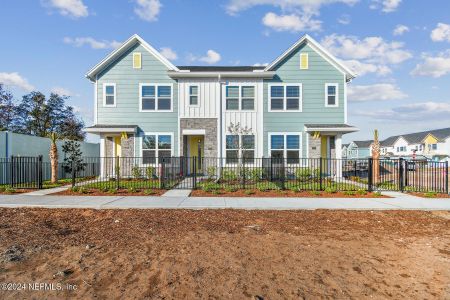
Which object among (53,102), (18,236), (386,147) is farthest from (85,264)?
(386,147)

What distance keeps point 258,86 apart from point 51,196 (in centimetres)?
1269

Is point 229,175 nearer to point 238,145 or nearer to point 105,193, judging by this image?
point 238,145

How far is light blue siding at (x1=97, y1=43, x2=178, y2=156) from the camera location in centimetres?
1733

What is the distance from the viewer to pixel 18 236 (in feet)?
18.8

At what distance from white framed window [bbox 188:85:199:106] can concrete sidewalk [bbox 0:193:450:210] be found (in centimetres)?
863

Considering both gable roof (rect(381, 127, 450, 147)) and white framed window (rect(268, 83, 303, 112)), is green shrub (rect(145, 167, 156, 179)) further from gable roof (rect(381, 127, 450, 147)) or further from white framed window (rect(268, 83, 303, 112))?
gable roof (rect(381, 127, 450, 147))

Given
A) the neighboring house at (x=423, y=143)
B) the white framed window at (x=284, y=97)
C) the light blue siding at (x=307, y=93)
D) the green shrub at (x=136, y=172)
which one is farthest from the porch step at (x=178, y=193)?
the neighboring house at (x=423, y=143)

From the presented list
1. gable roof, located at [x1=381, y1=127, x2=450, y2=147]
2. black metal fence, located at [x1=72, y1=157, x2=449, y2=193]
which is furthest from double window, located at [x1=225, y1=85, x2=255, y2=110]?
gable roof, located at [x1=381, y1=127, x2=450, y2=147]

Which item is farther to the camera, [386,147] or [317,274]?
[386,147]

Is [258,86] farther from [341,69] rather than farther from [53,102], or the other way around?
[53,102]

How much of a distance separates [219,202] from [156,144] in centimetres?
919

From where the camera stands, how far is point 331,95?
17.3 meters

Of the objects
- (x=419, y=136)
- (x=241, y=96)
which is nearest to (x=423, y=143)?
(x=419, y=136)

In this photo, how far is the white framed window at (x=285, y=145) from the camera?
17.2 m
